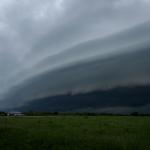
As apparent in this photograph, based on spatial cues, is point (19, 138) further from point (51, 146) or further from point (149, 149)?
point (149, 149)

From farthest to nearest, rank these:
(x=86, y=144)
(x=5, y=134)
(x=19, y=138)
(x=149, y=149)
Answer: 1. (x=5, y=134)
2. (x=19, y=138)
3. (x=86, y=144)
4. (x=149, y=149)

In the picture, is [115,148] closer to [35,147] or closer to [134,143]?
[134,143]

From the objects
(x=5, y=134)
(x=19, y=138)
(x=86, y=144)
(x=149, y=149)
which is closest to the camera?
(x=149, y=149)

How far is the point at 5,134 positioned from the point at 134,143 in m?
11.1

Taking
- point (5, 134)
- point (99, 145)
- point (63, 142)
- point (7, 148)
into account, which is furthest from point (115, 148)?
point (5, 134)

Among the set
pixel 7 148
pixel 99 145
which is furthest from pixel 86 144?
pixel 7 148

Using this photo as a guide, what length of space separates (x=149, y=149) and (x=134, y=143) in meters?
2.42

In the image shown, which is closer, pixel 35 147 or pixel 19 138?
pixel 35 147

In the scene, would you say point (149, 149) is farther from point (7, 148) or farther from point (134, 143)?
point (7, 148)

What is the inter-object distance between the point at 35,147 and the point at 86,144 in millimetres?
3144

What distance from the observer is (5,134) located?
1230 inches

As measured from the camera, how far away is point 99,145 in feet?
79.0

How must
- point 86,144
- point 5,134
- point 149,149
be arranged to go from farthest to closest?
1. point 5,134
2. point 86,144
3. point 149,149

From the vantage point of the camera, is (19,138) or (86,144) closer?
(86,144)
